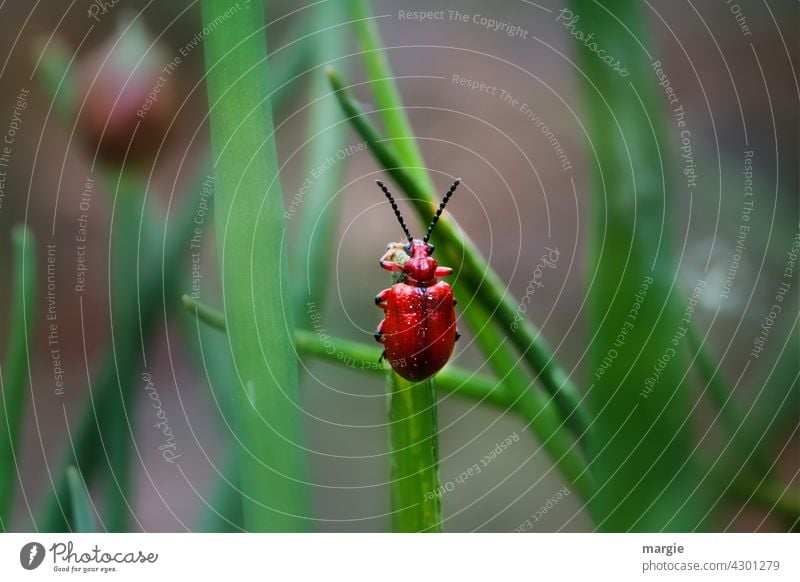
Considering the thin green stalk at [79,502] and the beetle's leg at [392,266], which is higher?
the beetle's leg at [392,266]

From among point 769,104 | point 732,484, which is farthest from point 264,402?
point 769,104

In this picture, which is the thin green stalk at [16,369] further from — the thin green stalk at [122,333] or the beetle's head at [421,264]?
the beetle's head at [421,264]

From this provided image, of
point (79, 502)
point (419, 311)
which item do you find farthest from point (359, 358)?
point (79, 502)

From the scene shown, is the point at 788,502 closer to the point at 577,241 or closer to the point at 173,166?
the point at 577,241

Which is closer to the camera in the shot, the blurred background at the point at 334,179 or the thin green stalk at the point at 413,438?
the thin green stalk at the point at 413,438

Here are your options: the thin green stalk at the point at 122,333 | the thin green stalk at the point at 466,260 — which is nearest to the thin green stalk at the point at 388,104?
the thin green stalk at the point at 466,260

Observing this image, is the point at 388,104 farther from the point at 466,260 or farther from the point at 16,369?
the point at 16,369
